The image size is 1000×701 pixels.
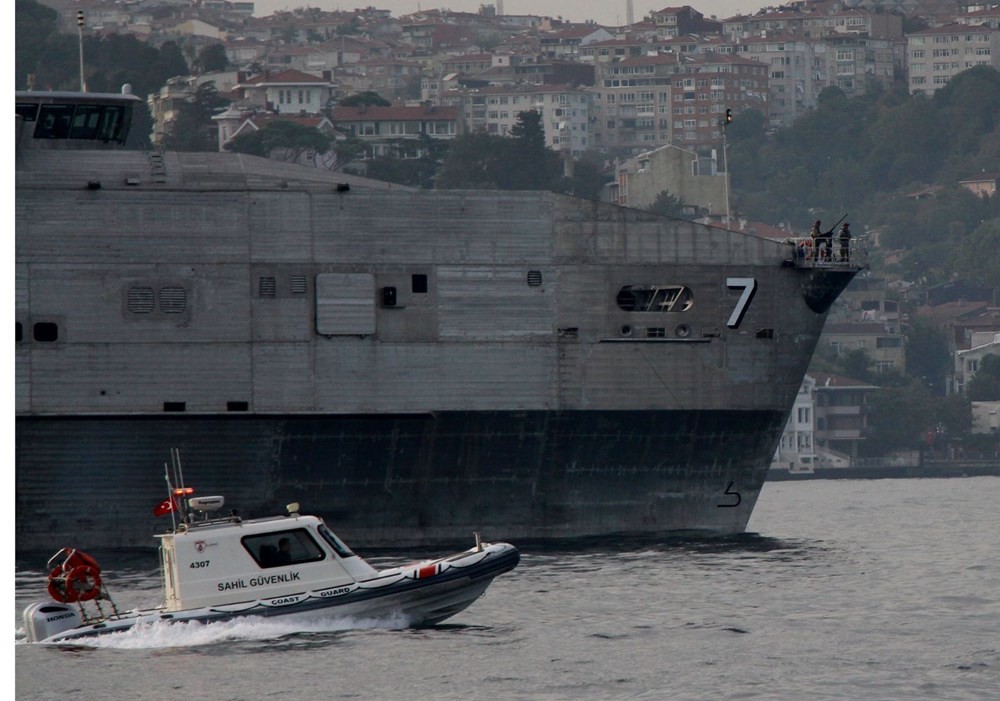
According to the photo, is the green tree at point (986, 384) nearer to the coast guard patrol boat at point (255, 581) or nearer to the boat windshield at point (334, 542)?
the coast guard patrol boat at point (255, 581)

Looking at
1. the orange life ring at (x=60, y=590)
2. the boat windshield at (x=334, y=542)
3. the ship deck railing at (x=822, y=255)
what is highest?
the ship deck railing at (x=822, y=255)

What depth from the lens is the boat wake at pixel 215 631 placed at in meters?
36.6

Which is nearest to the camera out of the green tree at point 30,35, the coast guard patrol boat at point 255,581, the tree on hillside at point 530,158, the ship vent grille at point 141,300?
the coast guard patrol boat at point 255,581

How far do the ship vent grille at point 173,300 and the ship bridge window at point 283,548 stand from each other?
620 inches

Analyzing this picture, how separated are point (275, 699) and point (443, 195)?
22521 millimetres

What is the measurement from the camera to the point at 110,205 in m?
51.8

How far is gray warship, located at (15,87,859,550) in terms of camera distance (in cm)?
5144

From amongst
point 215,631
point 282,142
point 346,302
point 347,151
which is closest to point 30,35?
point 282,142

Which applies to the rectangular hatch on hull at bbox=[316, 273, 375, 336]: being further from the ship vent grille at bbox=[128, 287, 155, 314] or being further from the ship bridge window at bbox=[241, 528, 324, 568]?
the ship bridge window at bbox=[241, 528, 324, 568]

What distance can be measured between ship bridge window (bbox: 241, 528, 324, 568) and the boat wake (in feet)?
3.24

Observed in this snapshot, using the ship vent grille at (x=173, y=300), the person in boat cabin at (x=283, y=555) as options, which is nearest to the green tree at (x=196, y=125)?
the ship vent grille at (x=173, y=300)

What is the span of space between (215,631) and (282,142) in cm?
12834

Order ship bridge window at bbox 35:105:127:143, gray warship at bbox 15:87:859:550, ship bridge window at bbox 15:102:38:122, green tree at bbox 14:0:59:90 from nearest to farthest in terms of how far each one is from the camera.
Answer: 1. gray warship at bbox 15:87:859:550
2. ship bridge window at bbox 15:102:38:122
3. ship bridge window at bbox 35:105:127:143
4. green tree at bbox 14:0:59:90

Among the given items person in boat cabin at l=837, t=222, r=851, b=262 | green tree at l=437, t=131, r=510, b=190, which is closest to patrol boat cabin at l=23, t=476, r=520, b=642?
person in boat cabin at l=837, t=222, r=851, b=262
